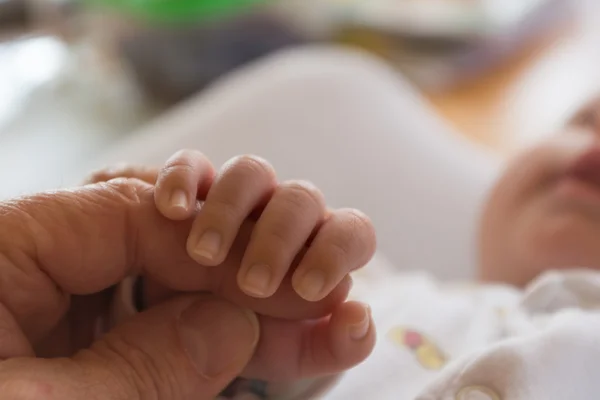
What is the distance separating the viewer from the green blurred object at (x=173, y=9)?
5.01 ft

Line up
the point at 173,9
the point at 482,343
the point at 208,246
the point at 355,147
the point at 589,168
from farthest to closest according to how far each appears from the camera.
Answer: the point at 173,9 < the point at 355,147 < the point at 589,168 < the point at 482,343 < the point at 208,246

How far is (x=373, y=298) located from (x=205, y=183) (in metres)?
0.28

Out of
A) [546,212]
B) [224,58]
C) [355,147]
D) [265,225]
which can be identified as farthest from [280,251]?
[224,58]

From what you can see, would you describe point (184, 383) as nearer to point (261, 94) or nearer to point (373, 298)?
point (373, 298)

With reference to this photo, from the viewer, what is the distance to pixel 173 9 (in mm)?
1531

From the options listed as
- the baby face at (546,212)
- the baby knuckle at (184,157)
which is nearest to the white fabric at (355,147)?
the baby face at (546,212)

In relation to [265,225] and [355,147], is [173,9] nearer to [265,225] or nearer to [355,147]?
[355,147]

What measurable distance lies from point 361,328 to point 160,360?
107mm

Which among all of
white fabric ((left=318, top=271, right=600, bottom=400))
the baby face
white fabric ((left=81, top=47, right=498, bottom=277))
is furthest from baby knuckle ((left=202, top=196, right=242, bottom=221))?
white fabric ((left=81, top=47, right=498, bottom=277))

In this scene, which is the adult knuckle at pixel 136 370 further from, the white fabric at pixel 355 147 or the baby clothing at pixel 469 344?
the white fabric at pixel 355 147

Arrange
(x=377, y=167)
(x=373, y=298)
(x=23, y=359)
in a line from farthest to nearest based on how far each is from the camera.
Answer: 1. (x=377, y=167)
2. (x=373, y=298)
3. (x=23, y=359)

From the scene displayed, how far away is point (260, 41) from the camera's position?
5.15ft

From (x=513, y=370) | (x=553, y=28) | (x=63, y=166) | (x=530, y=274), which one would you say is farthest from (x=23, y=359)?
(x=553, y=28)

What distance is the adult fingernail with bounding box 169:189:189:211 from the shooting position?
37 centimetres
